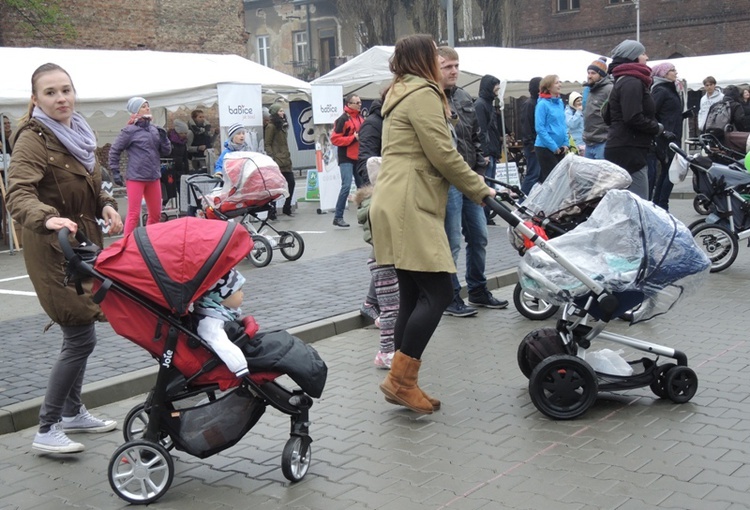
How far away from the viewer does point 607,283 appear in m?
5.24

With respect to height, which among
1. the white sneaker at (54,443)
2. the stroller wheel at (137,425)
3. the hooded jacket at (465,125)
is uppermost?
the hooded jacket at (465,125)

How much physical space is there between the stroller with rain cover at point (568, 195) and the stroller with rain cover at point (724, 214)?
12.8ft

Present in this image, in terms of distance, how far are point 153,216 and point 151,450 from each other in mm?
9046

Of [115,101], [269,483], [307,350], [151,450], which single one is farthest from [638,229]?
[115,101]

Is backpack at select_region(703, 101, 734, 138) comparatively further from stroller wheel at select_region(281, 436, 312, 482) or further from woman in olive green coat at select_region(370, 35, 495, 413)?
stroller wheel at select_region(281, 436, 312, 482)

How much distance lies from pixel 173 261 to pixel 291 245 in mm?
7428

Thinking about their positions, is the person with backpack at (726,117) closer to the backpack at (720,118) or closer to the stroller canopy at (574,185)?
the backpack at (720,118)

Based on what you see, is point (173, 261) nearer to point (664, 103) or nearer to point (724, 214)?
point (724, 214)

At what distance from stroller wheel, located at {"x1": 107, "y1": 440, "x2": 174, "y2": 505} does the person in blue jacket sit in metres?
9.40

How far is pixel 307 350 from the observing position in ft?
14.7

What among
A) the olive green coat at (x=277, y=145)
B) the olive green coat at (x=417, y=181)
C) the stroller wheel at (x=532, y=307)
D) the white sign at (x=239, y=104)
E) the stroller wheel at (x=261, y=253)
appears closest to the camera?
the olive green coat at (x=417, y=181)

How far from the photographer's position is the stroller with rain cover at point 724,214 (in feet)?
32.0

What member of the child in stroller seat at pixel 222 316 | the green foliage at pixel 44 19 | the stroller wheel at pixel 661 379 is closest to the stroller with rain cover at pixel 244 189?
the stroller wheel at pixel 661 379

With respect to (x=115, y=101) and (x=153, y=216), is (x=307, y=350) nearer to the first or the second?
(x=153, y=216)
